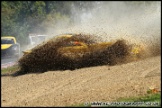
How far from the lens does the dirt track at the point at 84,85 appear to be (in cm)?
920

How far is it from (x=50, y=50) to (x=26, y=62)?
4.10 ft

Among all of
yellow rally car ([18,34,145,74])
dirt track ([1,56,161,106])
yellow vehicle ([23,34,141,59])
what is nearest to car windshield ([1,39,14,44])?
yellow rally car ([18,34,145,74])

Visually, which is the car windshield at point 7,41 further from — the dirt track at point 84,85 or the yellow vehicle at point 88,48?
the dirt track at point 84,85

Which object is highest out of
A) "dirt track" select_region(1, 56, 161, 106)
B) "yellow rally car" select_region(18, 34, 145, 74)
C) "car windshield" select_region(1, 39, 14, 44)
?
"car windshield" select_region(1, 39, 14, 44)

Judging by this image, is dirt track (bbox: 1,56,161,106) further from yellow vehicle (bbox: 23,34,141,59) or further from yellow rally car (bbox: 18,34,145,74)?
yellow vehicle (bbox: 23,34,141,59)

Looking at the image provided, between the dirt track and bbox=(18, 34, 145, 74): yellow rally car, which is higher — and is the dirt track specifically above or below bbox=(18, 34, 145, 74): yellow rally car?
below

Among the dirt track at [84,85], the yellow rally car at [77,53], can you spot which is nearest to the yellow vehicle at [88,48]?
the yellow rally car at [77,53]

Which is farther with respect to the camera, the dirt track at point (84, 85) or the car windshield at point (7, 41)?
the car windshield at point (7, 41)

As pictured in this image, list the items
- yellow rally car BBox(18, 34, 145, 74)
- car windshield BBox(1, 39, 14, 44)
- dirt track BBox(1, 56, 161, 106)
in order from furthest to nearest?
car windshield BBox(1, 39, 14, 44) < yellow rally car BBox(18, 34, 145, 74) < dirt track BBox(1, 56, 161, 106)

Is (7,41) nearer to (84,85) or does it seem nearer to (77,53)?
(77,53)

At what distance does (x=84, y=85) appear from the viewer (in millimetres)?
10891

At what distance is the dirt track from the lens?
9.20 m

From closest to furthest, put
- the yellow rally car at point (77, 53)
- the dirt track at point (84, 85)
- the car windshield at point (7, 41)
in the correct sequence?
the dirt track at point (84, 85), the yellow rally car at point (77, 53), the car windshield at point (7, 41)

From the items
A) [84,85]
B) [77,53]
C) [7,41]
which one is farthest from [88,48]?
[7,41]
